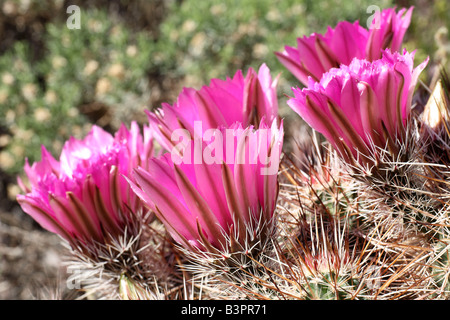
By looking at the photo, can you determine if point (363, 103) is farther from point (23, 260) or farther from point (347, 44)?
point (23, 260)

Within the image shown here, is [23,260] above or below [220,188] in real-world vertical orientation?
below

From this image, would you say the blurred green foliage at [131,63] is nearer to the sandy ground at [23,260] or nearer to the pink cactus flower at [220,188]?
the sandy ground at [23,260]

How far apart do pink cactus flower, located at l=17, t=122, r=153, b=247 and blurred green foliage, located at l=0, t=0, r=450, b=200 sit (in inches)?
46.2

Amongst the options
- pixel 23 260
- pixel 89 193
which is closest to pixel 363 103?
pixel 89 193

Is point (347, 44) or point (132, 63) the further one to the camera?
point (132, 63)

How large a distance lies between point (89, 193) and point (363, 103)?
378 millimetres

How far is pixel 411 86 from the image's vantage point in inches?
21.5

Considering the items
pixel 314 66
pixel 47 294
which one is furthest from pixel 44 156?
pixel 314 66

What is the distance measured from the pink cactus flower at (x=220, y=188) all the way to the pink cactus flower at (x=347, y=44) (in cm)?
18

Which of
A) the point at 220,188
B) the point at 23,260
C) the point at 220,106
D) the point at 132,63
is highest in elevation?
the point at 132,63

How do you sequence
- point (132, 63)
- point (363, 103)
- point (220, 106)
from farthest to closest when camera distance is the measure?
point (132, 63) < point (220, 106) < point (363, 103)

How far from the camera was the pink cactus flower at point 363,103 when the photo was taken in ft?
1.70

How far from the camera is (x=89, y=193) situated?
649 mm
